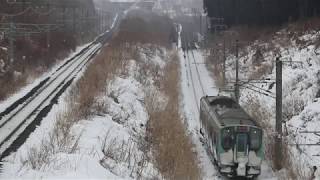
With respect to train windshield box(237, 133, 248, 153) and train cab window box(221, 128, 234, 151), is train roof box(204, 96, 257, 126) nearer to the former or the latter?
train cab window box(221, 128, 234, 151)

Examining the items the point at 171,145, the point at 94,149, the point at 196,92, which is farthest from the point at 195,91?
the point at 94,149

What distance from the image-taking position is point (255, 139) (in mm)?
24125

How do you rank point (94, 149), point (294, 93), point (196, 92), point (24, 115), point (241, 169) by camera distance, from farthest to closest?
point (196, 92) < point (294, 93) < point (24, 115) < point (241, 169) < point (94, 149)

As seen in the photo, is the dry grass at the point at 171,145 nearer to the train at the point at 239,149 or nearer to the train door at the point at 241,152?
the train at the point at 239,149

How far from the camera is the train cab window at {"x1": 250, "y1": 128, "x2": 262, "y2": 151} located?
2405 centimetres

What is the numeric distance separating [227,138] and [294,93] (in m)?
11.2

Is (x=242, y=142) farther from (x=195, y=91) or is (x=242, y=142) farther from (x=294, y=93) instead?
(x=195, y=91)

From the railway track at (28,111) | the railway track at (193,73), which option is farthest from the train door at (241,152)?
the railway track at (193,73)

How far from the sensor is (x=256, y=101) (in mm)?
36562

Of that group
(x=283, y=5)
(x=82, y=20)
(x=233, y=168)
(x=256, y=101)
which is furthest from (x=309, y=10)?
(x=82, y=20)

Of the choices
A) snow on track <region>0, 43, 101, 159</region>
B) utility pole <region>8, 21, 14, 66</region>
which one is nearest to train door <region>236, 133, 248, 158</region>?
snow on track <region>0, 43, 101, 159</region>

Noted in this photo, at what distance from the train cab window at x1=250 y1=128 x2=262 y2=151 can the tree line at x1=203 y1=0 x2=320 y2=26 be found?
30.9 m

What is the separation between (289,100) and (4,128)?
16823mm

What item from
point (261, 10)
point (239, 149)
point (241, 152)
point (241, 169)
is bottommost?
point (241, 169)
